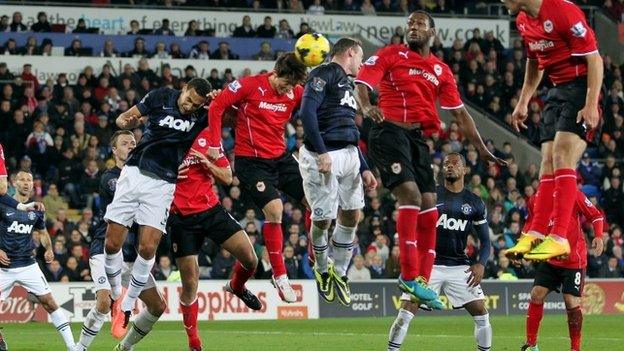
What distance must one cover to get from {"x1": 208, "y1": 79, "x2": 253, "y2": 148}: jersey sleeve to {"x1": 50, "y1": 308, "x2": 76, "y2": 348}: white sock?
357 centimetres

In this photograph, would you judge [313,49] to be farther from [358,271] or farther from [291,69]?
[358,271]

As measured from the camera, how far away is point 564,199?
11281 mm

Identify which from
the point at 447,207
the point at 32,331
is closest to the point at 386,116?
the point at 447,207

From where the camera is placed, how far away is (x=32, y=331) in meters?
21.3

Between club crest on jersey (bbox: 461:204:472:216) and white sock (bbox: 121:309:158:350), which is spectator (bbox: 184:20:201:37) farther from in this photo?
white sock (bbox: 121:309:158:350)

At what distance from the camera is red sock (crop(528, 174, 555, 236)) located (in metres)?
11.6

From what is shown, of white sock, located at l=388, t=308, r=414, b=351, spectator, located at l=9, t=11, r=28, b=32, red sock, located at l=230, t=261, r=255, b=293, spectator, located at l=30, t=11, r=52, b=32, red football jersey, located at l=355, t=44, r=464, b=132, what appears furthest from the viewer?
spectator, located at l=30, t=11, r=52, b=32

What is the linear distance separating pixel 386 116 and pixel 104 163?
14.5 metres

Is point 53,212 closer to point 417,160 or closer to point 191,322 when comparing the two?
point 191,322

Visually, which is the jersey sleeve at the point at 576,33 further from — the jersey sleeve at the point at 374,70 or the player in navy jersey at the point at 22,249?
the player in navy jersey at the point at 22,249

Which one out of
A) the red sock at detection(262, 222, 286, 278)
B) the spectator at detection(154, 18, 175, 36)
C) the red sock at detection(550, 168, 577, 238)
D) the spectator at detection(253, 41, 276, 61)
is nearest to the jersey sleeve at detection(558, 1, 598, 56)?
the red sock at detection(550, 168, 577, 238)

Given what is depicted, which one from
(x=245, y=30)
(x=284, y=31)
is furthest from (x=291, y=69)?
(x=245, y=30)

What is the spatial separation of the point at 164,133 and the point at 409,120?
106 inches

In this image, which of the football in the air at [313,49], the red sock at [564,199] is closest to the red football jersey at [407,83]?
the football in the air at [313,49]
